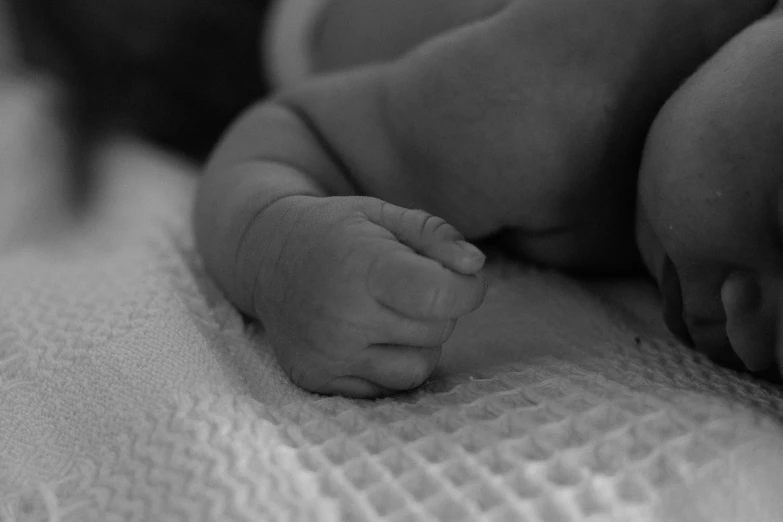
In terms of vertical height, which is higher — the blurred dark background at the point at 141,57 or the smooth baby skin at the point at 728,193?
the smooth baby skin at the point at 728,193

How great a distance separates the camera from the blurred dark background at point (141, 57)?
91 centimetres

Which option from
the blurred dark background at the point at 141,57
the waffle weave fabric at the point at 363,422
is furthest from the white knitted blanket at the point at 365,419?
the blurred dark background at the point at 141,57

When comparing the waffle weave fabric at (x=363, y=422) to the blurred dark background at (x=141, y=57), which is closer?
the waffle weave fabric at (x=363, y=422)

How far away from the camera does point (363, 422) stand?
43 centimetres

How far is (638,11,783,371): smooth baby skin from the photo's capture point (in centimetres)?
44

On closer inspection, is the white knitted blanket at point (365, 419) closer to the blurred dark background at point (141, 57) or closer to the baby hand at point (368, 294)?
the baby hand at point (368, 294)

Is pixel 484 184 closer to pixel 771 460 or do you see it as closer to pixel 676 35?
pixel 676 35

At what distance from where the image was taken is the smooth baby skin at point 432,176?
17.3 inches

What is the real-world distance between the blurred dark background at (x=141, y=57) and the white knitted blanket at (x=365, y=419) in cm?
35

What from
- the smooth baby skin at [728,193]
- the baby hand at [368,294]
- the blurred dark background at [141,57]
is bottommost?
the blurred dark background at [141,57]

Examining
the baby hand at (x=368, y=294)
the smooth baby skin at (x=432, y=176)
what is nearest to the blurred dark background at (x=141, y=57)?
the smooth baby skin at (x=432, y=176)

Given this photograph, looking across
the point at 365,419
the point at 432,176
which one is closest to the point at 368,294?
the point at 365,419

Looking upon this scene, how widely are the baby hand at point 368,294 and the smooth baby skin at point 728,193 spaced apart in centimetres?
14

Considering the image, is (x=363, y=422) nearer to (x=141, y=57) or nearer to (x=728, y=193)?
(x=728, y=193)
